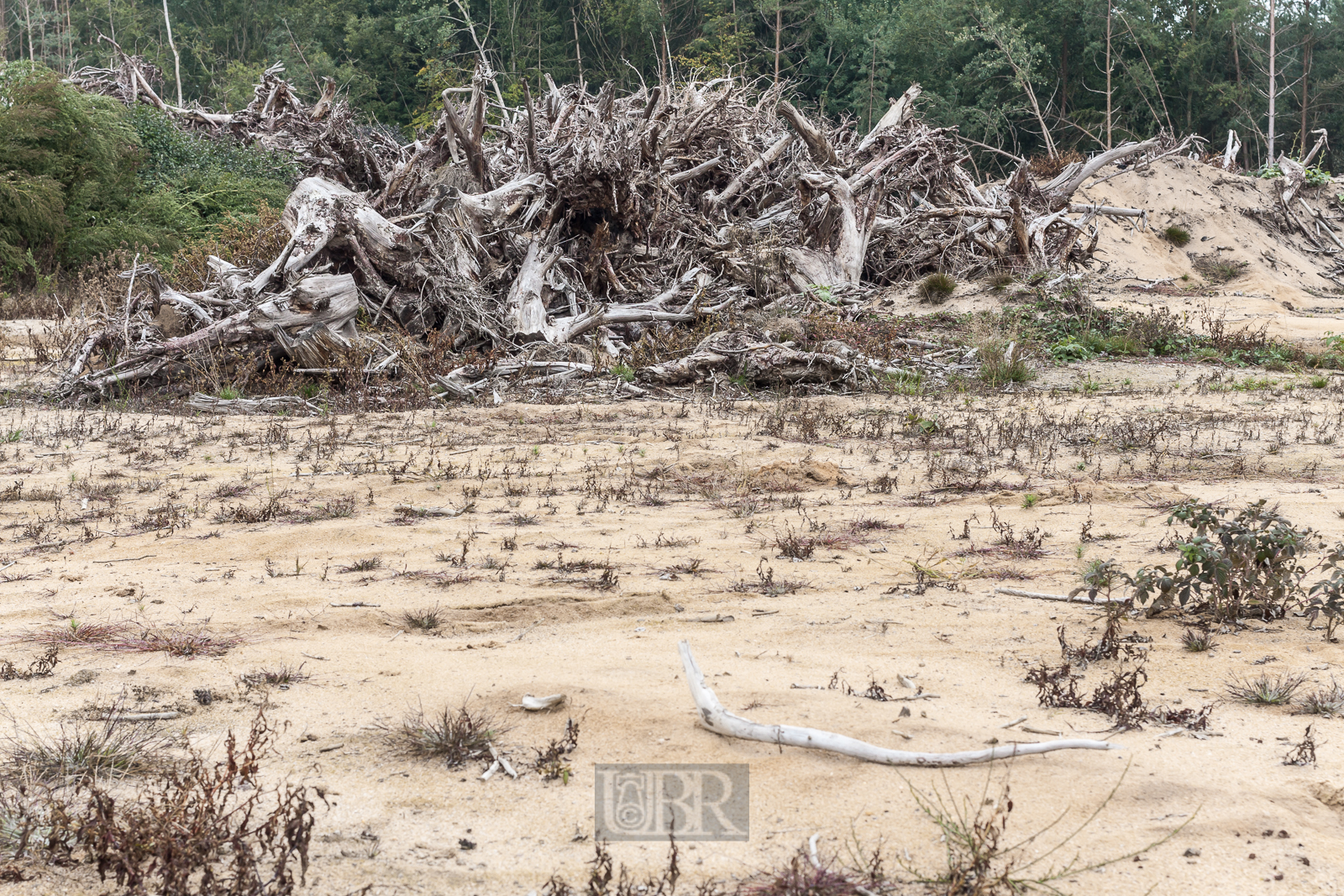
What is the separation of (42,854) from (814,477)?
15.4 feet

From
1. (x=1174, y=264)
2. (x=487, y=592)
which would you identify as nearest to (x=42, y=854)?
(x=487, y=592)

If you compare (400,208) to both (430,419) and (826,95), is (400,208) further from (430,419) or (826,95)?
(826,95)

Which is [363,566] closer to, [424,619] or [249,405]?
[424,619]

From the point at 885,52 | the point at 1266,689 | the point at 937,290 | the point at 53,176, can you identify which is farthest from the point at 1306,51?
the point at 1266,689

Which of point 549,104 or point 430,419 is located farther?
point 549,104

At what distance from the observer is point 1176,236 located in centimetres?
1941

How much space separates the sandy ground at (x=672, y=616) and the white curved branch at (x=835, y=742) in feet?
0.12

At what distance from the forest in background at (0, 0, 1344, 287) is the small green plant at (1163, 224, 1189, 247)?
260 cm

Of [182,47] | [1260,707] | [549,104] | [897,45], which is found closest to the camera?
[1260,707]

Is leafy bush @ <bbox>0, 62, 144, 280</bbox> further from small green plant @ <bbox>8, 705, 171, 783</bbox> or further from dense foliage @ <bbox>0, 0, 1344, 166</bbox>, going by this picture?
dense foliage @ <bbox>0, 0, 1344, 166</bbox>

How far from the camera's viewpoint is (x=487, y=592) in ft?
14.1

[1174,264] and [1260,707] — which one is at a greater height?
[1174,264]

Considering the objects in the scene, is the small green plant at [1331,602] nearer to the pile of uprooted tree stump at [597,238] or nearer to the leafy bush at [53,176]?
the pile of uprooted tree stump at [597,238]

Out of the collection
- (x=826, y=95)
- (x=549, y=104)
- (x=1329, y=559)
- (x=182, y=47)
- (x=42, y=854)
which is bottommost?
(x=42, y=854)
